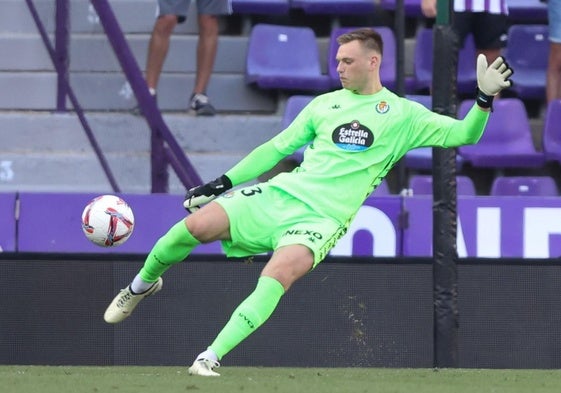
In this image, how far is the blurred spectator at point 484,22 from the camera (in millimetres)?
11945

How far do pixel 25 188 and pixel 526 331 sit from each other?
13.7 ft

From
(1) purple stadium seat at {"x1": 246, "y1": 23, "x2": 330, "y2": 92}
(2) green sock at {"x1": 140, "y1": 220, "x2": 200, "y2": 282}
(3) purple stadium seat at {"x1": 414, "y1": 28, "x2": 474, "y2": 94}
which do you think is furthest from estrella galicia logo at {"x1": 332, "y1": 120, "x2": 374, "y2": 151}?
(3) purple stadium seat at {"x1": 414, "y1": 28, "x2": 474, "y2": 94}

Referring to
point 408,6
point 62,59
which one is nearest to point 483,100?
point 62,59

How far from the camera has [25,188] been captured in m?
11.3

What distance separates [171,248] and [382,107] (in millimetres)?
1399

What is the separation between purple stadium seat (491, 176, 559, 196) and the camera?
11.9m

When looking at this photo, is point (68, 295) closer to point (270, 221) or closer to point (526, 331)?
Answer: point (270, 221)

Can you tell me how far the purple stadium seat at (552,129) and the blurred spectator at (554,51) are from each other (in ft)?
0.72

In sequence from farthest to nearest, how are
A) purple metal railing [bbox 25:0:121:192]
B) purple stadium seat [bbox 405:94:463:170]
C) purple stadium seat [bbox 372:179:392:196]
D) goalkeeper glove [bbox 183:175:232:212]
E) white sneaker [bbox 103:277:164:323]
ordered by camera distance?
1. purple stadium seat [bbox 405:94:463:170]
2. purple stadium seat [bbox 372:179:392:196]
3. purple metal railing [bbox 25:0:121:192]
4. white sneaker [bbox 103:277:164:323]
5. goalkeeper glove [bbox 183:175:232:212]

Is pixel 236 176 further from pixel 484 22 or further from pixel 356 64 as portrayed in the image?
pixel 484 22

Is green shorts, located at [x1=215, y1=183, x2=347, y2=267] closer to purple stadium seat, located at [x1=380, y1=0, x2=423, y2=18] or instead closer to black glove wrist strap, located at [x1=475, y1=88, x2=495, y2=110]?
black glove wrist strap, located at [x1=475, y1=88, x2=495, y2=110]

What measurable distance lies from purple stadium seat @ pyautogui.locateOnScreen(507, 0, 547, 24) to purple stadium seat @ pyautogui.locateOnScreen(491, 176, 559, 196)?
2182 millimetres

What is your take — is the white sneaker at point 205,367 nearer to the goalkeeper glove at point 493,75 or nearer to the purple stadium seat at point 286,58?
the goalkeeper glove at point 493,75

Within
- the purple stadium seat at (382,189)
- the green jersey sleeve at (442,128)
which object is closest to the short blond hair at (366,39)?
the green jersey sleeve at (442,128)
